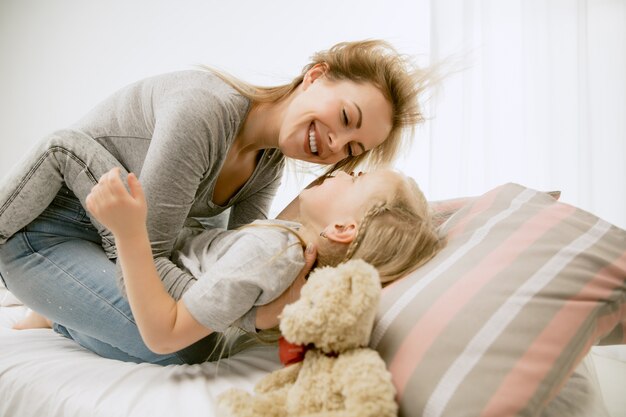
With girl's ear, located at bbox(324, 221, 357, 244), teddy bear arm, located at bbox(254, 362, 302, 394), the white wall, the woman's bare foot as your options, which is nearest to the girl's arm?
teddy bear arm, located at bbox(254, 362, 302, 394)

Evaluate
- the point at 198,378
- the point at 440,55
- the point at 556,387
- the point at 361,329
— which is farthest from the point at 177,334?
the point at 440,55

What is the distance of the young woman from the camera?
3.20ft

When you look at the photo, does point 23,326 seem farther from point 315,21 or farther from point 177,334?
point 315,21

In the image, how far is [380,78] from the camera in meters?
1.12

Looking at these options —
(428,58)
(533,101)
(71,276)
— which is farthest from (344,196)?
(428,58)

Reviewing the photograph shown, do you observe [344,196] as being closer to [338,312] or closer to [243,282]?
[243,282]

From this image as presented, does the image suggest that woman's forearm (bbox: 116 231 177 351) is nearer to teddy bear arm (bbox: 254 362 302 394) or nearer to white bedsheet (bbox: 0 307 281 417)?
white bedsheet (bbox: 0 307 281 417)

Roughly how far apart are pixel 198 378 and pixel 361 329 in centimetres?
39

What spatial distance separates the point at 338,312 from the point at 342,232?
1.08 feet

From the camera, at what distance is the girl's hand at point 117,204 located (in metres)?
0.76

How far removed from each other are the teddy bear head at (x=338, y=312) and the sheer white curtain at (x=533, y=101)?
111 centimetres

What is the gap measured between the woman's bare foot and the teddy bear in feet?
2.52

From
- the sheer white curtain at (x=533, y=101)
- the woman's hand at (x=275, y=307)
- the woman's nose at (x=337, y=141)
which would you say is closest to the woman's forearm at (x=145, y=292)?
the woman's hand at (x=275, y=307)

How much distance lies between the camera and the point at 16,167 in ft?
3.33
